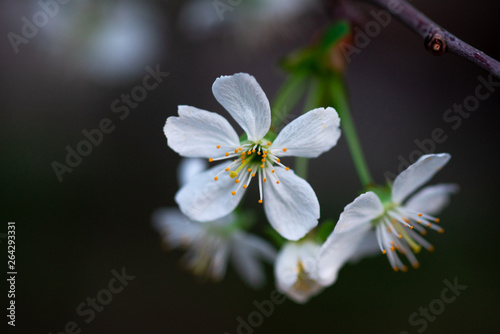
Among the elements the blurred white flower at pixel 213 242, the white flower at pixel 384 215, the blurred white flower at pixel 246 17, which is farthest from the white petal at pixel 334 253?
the blurred white flower at pixel 246 17

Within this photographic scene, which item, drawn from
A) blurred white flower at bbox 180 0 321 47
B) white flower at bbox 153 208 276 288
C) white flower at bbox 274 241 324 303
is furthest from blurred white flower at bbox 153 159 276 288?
blurred white flower at bbox 180 0 321 47

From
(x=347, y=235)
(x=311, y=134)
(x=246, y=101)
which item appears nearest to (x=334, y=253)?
(x=347, y=235)

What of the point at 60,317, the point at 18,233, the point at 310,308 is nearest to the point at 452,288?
the point at 310,308

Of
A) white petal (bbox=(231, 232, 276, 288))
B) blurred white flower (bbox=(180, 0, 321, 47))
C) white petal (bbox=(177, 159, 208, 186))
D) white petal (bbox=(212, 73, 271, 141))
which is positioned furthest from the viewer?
blurred white flower (bbox=(180, 0, 321, 47))

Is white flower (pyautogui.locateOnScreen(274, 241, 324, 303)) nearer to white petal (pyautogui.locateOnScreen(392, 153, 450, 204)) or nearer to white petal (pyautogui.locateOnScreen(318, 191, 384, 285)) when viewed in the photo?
white petal (pyautogui.locateOnScreen(318, 191, 384, 285))

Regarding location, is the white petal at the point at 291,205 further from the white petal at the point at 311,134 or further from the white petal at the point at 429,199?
the white petal at the point at 429,199
